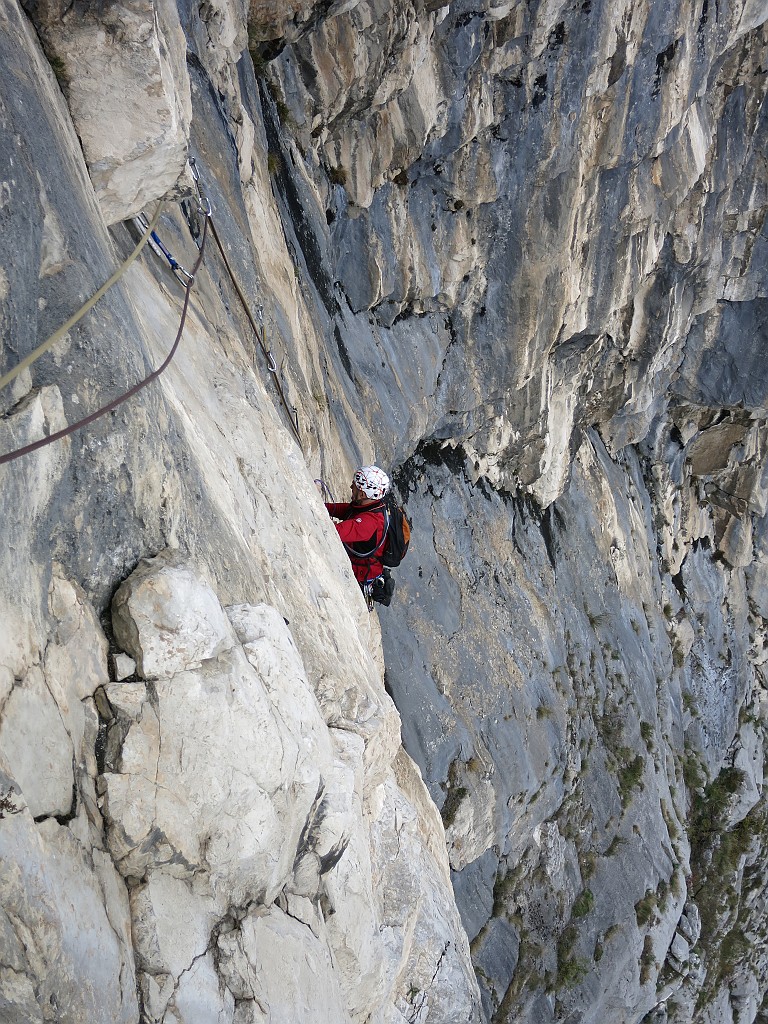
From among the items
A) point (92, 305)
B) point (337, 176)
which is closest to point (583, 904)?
point (337, 176)

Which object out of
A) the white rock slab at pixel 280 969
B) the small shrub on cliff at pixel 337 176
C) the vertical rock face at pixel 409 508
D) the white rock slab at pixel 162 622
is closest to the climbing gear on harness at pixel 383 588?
the vertical rock face at pixel 409 508

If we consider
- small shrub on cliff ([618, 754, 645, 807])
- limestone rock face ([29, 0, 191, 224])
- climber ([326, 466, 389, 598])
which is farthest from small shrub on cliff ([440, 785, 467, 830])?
limestone rock face ([29, 0, 191, 224])

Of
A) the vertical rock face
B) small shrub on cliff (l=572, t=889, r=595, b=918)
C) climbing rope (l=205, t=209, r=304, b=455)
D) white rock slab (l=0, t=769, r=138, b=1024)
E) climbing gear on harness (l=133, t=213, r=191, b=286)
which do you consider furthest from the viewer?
small shrub on cliff (l=572, t=889, r=595, b=918)

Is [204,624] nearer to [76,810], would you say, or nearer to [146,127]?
[76,810]

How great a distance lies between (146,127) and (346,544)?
393 cm

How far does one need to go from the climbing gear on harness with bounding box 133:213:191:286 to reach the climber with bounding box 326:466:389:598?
2280 millimetres

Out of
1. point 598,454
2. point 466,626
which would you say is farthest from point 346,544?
point 598,454

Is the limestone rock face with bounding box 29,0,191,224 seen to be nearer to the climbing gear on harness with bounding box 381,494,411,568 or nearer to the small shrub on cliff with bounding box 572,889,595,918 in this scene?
the climbing gear on harness with bounding box 381,494,411,568

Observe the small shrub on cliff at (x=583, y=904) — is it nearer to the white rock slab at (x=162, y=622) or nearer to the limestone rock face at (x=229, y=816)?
the limestone rock face at (x=229, y=816)

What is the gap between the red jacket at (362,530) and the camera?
6898 mm

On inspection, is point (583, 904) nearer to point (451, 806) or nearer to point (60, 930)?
point (451, 806)

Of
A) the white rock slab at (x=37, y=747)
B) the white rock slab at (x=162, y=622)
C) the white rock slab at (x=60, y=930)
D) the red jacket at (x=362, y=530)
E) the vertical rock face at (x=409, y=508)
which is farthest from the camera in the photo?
the red jacket at (x=362, y=530)

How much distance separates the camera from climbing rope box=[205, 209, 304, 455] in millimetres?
6516

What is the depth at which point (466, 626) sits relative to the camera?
483 inches
